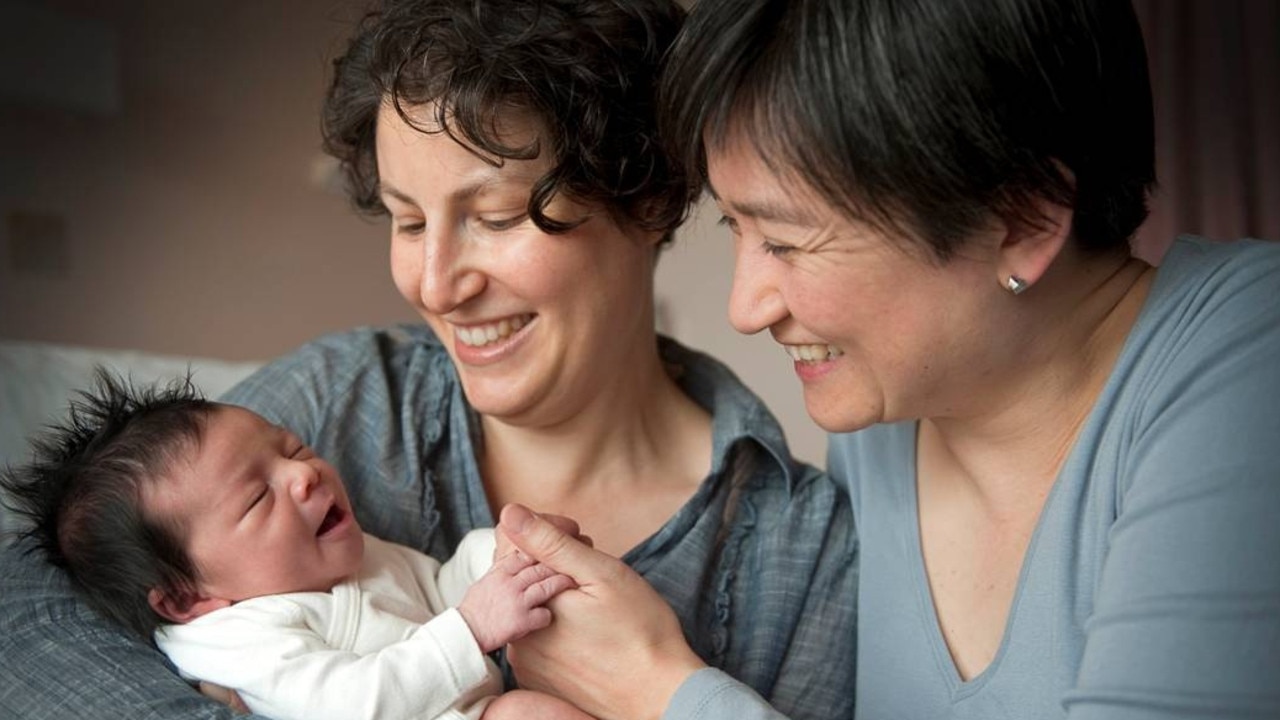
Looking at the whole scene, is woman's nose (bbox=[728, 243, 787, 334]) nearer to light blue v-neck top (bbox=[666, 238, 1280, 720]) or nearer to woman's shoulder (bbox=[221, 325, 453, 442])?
light blue v-neck top (bbox=[666, 238, 1280, 720])

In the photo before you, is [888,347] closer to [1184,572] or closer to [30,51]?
[1184,572]

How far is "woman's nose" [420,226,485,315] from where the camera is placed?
1.45m

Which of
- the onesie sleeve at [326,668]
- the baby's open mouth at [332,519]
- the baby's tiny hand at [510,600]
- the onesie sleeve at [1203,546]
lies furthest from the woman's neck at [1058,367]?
the baby's open mouth at [332,519]

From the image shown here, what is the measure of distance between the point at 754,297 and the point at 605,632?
14.9 inches

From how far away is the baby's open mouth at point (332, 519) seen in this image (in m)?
1.46

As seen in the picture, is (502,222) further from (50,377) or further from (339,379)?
(50,377)

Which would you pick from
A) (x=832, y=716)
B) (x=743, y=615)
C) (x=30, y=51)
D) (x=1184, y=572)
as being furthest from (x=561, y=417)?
(x=30, y=51)

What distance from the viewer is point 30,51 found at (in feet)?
10.1

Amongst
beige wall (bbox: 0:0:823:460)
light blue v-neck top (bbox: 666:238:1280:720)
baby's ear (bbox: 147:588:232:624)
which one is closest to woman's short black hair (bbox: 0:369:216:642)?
baby's ear (bbox: 147:588:232:624)

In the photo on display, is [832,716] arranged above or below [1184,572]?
below

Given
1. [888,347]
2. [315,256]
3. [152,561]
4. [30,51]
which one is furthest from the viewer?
[315,256]

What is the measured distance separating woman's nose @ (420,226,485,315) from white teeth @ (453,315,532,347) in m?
0.05

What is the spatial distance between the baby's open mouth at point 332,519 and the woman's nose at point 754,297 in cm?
51

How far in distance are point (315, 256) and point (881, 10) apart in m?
2.87
